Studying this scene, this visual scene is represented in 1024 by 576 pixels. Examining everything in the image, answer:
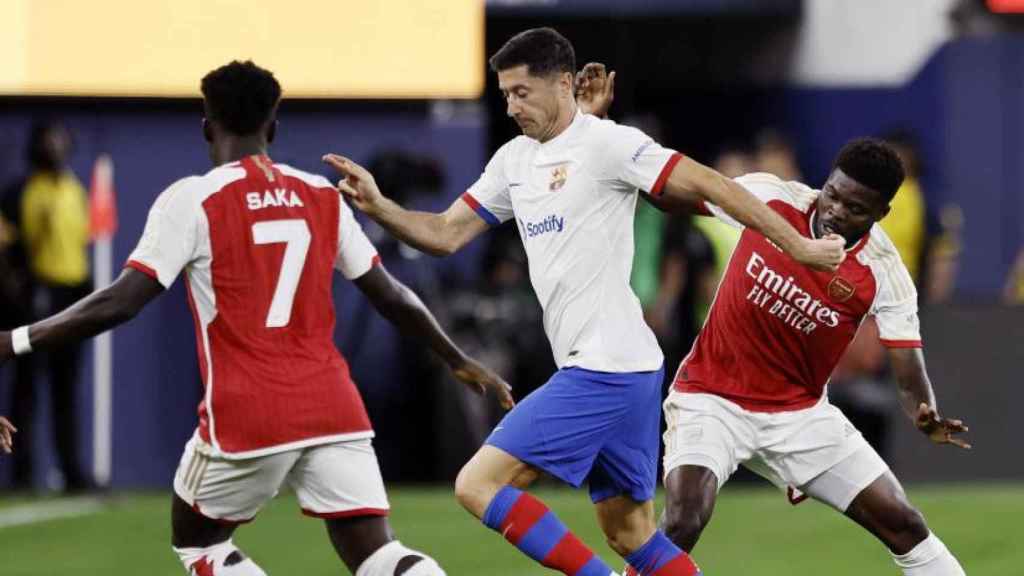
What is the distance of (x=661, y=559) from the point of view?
23.3 ft

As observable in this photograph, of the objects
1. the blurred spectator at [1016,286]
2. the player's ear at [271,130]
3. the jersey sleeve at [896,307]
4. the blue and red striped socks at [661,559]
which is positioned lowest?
the blurred spectator at [1016,286]

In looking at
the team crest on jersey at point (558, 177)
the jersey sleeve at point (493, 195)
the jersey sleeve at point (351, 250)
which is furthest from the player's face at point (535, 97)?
the jersey sleeve at point (351, 250)

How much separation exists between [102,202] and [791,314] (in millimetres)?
7451

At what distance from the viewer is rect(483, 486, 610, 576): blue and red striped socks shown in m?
6.70

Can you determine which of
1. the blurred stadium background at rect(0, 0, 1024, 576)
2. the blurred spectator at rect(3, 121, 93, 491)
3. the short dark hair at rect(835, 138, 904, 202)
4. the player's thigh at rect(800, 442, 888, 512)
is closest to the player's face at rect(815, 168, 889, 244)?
the short dark hair at rect(835, 138, 904, 202)

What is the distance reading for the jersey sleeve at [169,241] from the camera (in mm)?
6352

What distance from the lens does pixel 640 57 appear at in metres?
20.6

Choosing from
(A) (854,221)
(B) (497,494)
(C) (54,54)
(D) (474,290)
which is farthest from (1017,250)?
(B) (497,494)

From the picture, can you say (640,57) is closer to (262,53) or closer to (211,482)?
(262,53)

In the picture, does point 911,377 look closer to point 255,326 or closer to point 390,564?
point 390,564

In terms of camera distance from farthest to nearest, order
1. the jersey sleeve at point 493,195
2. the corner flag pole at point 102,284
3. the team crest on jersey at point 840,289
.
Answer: the corner flag pole at point 102,284 → the team crest on jersey at point 840,289 → the jersey sleeve at point 493,195

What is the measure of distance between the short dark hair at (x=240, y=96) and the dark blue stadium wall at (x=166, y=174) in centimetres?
846

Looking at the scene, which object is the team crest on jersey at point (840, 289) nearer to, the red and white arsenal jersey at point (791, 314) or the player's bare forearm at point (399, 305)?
the red and white arsenal jersey at point (791, 314)

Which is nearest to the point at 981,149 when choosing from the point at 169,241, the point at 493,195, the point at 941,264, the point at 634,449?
the point at 941,264
